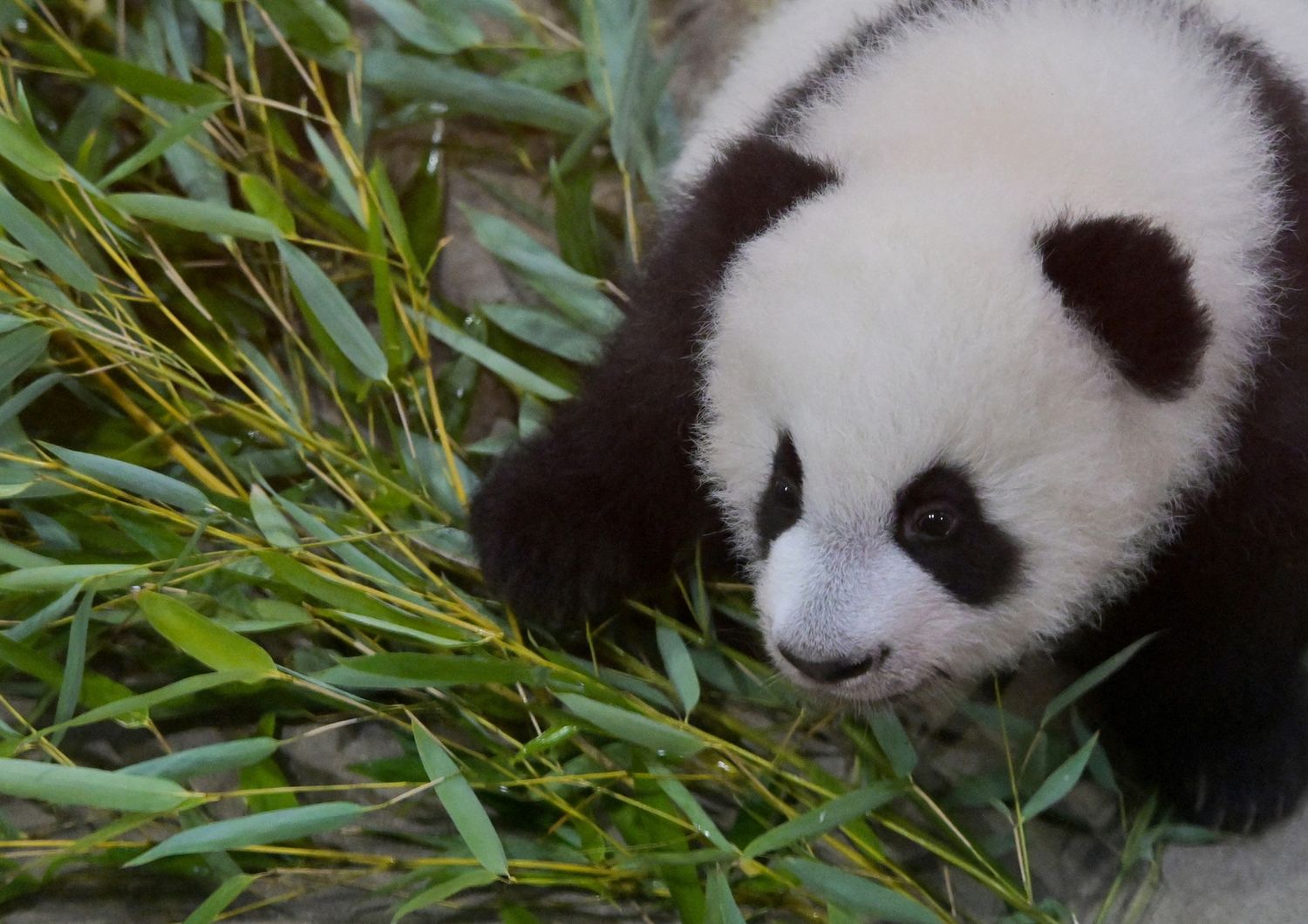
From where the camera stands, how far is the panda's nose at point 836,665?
1.30 meters

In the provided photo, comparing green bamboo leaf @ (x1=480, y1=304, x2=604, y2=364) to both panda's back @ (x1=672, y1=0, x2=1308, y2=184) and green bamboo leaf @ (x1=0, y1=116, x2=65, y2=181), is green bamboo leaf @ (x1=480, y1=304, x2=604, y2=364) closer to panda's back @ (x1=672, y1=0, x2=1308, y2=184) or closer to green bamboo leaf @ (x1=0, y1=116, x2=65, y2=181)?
panda's back @ (x1=672, y1=0, x2=1308, y2=184)

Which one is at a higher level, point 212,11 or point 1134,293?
point 1134,293

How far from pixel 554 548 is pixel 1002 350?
0.74m

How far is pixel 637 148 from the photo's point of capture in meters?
2.23

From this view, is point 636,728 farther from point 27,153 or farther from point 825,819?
point 27,153

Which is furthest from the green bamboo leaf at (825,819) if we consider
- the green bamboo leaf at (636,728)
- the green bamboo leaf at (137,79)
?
the green bamboo leaf at (137,79)

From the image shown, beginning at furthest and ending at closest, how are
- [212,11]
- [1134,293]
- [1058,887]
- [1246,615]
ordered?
[212,11] < [1058,887] < [1246,615] < [1134,293]

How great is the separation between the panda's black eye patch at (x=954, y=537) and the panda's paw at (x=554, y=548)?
0.54 m

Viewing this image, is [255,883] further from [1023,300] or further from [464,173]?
[464,173]

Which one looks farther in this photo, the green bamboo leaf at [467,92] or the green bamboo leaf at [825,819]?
the green bamboo leaf at [467,92]

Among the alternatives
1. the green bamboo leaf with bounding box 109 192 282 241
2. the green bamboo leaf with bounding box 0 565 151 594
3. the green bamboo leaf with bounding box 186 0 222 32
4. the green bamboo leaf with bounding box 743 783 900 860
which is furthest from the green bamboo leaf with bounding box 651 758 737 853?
the green bamboo leaf with bounding box 186 0 222 32

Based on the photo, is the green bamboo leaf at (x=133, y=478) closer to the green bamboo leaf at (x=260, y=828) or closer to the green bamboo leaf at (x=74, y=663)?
the green bamboo leaf at (x=74, y=663)

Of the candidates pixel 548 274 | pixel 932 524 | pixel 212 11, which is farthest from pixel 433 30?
pixel 932 524

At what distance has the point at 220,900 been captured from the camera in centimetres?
144
